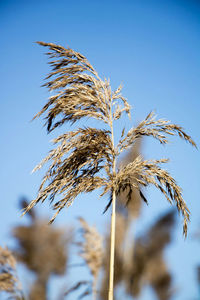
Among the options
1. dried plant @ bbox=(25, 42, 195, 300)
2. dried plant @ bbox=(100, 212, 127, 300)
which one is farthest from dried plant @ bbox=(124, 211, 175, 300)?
dried plant @ bbox=(25, 42, 195, 300)

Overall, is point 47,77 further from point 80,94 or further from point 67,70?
point 80,94

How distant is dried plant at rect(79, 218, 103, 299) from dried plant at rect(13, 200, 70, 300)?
4.23m

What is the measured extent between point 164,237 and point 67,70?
9.47 metres

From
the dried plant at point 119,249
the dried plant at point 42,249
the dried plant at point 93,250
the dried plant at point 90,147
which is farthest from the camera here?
the dried plant at point 42,249

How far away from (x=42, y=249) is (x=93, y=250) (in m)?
5.19

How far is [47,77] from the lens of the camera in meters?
5.25

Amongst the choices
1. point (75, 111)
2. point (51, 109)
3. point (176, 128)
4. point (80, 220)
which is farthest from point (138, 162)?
point (80, 220)

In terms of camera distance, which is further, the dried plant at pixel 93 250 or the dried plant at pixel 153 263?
the dried plant at pixel 153 263

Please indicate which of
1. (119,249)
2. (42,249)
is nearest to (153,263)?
(119,249)

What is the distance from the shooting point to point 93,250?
29.7 ft

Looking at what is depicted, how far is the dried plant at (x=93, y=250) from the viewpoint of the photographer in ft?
29.5

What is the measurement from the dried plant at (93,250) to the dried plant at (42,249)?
4.23 metres


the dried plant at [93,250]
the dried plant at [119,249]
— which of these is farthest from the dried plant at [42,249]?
the dried plant at [93,250]

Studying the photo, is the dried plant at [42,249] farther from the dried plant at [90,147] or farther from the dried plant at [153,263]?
the dried plant at [90,147]
